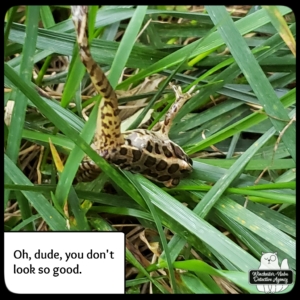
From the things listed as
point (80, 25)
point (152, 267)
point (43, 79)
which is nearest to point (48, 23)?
point (43, 79)

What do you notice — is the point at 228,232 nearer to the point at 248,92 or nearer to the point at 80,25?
the point at 248,92
